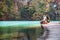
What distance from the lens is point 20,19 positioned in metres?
4.11

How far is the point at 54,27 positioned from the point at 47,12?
33 cm

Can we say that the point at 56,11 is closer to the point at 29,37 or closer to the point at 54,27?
the point at 54,27

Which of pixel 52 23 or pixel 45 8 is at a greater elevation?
pixel 45 8

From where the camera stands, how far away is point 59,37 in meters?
3.96

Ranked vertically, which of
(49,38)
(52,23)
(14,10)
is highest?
(14,10)

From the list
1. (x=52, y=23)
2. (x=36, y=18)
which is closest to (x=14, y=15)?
(x=36, y=18)

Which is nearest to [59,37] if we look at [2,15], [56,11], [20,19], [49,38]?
[49,38]

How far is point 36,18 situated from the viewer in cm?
410

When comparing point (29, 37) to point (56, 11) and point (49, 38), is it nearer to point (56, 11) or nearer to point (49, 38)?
point (49, 38)

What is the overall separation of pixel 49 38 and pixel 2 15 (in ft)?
3.33

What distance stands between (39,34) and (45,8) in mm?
520

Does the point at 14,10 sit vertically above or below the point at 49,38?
above

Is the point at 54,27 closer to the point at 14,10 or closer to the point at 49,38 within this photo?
the point at 49,38

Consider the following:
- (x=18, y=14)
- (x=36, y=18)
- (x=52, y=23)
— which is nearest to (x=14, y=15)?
(x=18, y=14)
